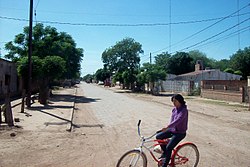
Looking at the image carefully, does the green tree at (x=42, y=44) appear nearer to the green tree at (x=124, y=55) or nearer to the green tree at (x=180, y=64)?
the green tree at (x=124, y=55)

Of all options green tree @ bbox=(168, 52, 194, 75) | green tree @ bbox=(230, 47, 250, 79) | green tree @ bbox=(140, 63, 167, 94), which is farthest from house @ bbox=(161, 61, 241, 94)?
green tree @ bbox=(168, 52, 194, 75)

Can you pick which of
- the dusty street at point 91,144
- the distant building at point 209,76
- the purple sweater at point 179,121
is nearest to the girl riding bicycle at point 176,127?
the purple sweater at point 179,121

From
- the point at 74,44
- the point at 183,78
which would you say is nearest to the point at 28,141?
the point at 74,44

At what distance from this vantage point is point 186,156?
607cm

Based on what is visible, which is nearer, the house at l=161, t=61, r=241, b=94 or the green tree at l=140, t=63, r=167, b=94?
the house at l=161, t=61, r=241, b=94

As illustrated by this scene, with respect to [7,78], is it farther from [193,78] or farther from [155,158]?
[193,78]

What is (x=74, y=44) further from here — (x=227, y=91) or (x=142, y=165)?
(x=142, y=165)

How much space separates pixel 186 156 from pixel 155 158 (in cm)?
72

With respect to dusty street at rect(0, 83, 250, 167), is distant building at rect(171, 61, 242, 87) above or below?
above

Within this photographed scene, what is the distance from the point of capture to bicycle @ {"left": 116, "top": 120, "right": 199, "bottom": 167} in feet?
Result: 17.5

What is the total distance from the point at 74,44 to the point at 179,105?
108ft

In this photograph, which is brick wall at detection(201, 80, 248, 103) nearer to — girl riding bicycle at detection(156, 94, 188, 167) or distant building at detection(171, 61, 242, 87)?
distant building at detection(171, 61, 242, 87)

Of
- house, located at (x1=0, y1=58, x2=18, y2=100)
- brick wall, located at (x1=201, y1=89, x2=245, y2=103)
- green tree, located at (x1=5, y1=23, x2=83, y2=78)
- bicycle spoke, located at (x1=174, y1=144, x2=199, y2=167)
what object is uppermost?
green tree, located at (x1=5, y1=23, x2=83, y2=78)

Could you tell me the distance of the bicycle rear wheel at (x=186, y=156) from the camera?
19.0ft
